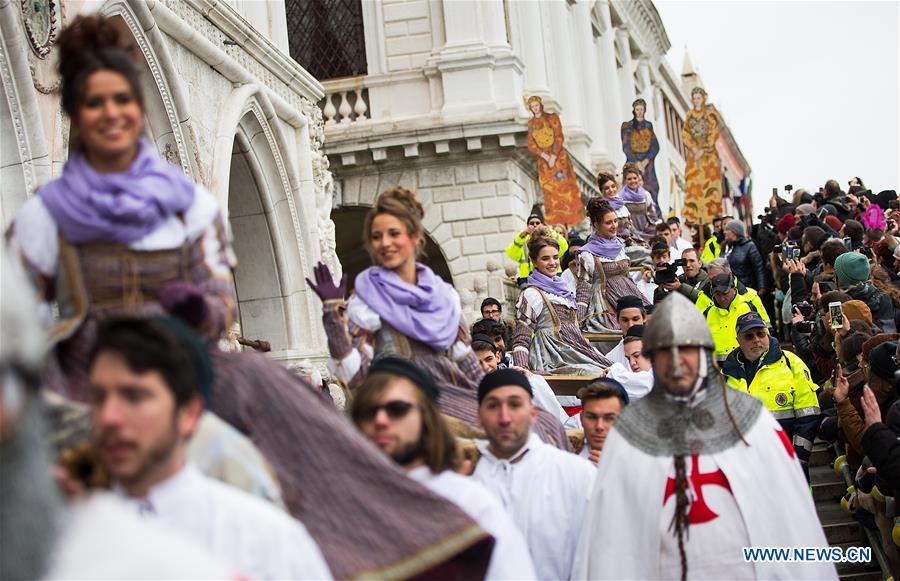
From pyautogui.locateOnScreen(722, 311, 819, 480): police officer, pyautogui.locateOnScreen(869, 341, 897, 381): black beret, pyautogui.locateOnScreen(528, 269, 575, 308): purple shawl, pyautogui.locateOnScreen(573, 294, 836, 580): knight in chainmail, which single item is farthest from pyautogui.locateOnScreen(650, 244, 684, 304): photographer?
pyautogui.locateOnScreen(573, 294, 836, 580): knight in chainmail

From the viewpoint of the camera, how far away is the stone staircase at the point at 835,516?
36.0 feet

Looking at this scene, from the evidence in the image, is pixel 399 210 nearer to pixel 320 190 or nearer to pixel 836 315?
pixel 836 315

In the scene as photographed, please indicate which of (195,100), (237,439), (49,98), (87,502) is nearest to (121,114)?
(237,439)

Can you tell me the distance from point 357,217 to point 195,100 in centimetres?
1656

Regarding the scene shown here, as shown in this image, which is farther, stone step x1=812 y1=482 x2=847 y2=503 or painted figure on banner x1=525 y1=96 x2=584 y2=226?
painted figure on banner x1=525 y1=96 x2=584 y2=226

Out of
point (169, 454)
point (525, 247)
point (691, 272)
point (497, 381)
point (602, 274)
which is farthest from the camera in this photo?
point (525, 247)

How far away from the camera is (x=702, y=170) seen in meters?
26.2

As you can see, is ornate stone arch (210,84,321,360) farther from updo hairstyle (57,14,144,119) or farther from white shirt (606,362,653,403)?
updo hairstyle (57,14,144,119)

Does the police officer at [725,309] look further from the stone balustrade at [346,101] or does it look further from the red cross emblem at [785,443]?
the stone balustrade at [346,101]

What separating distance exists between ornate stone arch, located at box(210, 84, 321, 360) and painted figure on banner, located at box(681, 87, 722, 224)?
10.7 meters

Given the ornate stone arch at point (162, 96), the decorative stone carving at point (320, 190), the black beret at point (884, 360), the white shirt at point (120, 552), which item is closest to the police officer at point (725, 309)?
the black beret at point (884, 360)

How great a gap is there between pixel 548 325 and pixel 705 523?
6.09 m

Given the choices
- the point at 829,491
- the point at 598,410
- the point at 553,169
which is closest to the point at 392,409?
the point at 598,410

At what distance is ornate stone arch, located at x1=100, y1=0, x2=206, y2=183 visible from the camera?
12906 mm
